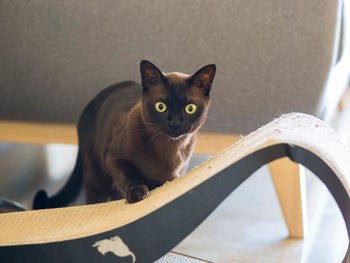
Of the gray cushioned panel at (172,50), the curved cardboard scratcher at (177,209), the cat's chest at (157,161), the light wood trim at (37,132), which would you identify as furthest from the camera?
the light wood trim at (37,132)

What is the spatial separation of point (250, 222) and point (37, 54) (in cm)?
86

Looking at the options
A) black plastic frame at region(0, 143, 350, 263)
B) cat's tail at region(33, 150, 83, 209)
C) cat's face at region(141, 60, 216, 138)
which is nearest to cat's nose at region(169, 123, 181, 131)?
cat's face at region(141, 60, 216, 138)

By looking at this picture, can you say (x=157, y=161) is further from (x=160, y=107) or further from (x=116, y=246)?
(x=116, y=246)

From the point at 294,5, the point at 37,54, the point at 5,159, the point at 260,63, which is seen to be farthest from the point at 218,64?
the point at 5,159

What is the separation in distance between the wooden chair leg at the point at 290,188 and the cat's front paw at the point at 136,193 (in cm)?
48

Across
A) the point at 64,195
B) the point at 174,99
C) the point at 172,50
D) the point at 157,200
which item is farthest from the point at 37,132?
the point at 157,200

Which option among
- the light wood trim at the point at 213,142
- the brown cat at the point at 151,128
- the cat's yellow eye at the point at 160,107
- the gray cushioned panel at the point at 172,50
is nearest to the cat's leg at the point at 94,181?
the brown cat at the point at 151,128

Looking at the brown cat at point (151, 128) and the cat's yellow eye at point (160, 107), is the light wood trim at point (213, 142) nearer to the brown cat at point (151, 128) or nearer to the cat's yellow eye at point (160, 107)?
the brown cat at point (151, 128)

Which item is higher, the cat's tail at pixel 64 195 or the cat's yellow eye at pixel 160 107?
the cat's yellow eye at pixel 160 107

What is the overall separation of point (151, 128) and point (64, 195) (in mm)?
506

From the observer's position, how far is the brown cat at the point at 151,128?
1023mm

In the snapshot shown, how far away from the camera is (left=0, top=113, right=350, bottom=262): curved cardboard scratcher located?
2.62ft

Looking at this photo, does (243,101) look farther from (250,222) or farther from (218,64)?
(250,222)

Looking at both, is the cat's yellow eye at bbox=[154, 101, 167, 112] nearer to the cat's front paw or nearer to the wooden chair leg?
the cat's front paw
